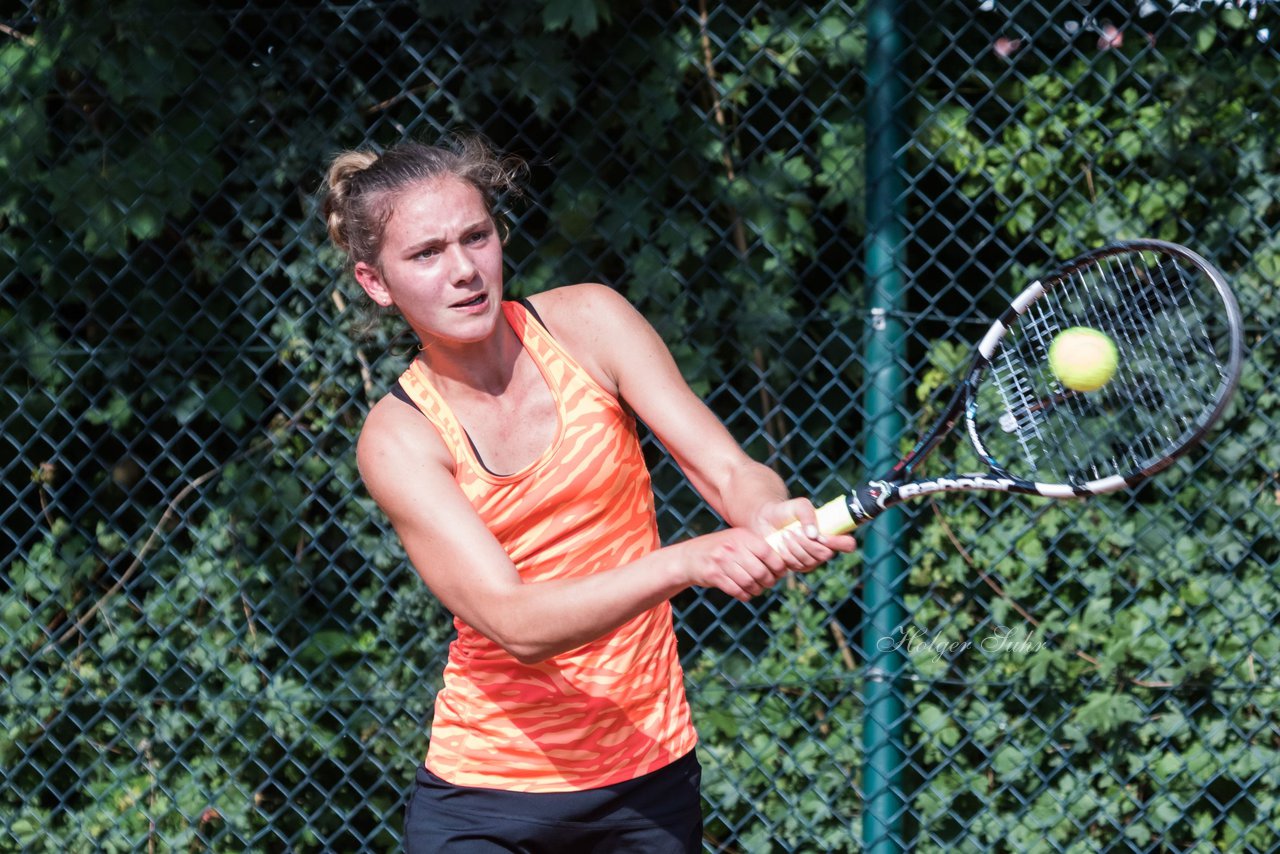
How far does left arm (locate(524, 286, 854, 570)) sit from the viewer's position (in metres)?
1.86

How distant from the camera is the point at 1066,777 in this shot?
3.08m

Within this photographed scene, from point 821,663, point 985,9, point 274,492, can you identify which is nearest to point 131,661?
point 274,492

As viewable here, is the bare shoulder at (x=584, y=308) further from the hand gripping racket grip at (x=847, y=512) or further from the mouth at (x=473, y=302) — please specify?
the hand gripping racket grip at (x=847, y=512)

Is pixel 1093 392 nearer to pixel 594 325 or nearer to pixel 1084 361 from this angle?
pixel 1084 361

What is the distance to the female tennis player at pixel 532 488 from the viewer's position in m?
1.88

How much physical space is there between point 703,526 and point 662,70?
1062 millimetres

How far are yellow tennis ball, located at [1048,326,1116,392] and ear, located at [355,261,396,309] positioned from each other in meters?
0.97

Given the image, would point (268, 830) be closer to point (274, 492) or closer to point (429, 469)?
point (274, 492)

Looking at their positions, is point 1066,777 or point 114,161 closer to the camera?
point 1066,777

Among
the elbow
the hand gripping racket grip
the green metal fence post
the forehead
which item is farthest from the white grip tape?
the green metal fence post

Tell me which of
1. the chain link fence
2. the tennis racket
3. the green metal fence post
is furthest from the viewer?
the chain link fence

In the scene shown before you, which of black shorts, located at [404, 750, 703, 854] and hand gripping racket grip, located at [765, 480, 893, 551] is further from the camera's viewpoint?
black shorts, located at [404, 750, 703, 854]

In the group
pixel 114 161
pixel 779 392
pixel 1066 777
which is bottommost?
pixel 1066 777

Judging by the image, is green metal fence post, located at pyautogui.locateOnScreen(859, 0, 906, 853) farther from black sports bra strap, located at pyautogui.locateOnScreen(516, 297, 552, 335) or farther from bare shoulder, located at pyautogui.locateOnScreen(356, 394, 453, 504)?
bare shoulder, located at pyautogui.locateOnScreen(356, 394, 453, 504)
